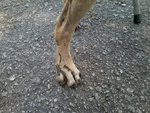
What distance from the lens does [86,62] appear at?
2027 millimetres

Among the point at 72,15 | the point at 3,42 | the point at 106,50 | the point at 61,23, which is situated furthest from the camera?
the point at 3,42

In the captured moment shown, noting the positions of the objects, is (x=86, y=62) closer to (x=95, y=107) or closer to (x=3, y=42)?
(x=95, y=107)

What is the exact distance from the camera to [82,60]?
6.70ft

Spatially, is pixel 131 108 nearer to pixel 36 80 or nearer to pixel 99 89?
pixel 99 89

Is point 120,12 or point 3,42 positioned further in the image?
point 120,12

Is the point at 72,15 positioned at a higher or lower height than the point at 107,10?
higher

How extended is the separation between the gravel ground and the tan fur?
0.08m

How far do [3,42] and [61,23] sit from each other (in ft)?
2.57

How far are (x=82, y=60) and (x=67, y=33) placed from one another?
435 mm

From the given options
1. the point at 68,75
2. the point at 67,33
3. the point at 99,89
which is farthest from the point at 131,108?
the point at 67,33

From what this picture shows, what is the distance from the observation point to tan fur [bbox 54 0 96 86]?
1.48 m

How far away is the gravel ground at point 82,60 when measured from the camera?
1.78 meters

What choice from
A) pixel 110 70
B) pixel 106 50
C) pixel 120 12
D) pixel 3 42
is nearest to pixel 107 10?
pixel 120 12

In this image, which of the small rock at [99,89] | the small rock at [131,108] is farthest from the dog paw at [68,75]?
the small rock at [131,108]
